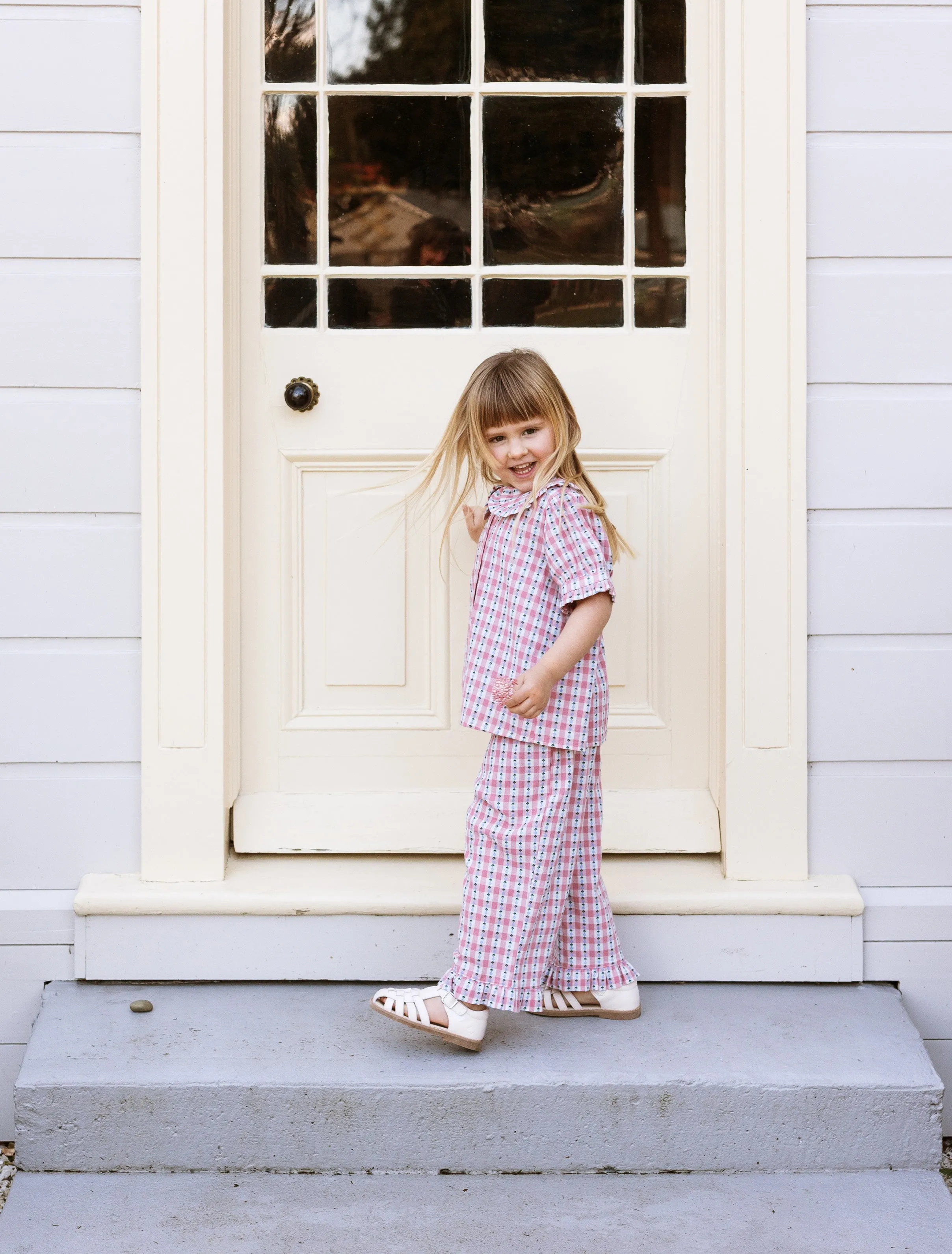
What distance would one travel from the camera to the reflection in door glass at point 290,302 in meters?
2.50

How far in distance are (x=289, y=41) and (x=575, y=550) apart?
4.20 ft

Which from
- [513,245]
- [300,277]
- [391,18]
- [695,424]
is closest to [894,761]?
[695,424]

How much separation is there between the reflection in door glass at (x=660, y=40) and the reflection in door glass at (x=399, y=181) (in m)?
0.37

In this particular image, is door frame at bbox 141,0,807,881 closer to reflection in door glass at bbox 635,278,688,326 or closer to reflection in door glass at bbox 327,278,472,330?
reflection in door glass at bbox 635,278,688,326

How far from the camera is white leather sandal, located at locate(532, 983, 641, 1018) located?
7.23 ft

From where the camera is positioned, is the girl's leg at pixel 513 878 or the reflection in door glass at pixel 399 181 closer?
the girl's leg at pixel 513 878

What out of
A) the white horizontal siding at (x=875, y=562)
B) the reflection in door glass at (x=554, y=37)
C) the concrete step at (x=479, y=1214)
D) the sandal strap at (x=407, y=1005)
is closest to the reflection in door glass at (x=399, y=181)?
the reflection in door glass at (x=554, y=37)

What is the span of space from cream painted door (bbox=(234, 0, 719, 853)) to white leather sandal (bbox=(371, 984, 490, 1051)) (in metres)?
0.44

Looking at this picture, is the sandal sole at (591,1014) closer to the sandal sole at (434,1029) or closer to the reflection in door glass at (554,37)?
the sandal sole at (434,1029)

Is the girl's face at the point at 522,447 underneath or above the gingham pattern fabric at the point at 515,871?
above

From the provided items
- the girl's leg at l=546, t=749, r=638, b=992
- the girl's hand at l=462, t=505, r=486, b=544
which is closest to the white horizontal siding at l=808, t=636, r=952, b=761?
the girl's leg at l=546, t=749, r=638, b=992

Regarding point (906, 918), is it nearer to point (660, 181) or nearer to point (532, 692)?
point (532, 692)

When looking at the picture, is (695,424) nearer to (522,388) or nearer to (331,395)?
(522,388)

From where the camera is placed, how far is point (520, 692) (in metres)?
2.01
